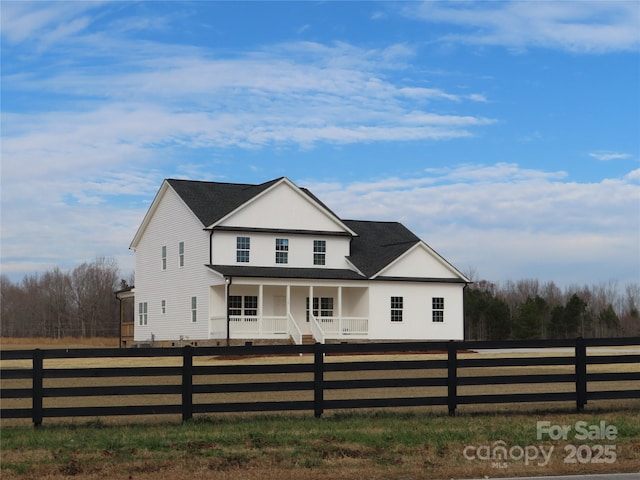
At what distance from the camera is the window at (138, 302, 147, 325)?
52.4m

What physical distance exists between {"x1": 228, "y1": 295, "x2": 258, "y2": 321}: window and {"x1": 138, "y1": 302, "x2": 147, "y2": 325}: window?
9.99 metres

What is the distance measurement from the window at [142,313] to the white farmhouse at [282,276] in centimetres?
191

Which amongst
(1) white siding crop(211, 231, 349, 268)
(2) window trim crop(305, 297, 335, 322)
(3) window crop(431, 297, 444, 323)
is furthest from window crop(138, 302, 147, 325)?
(3) window crop(431, 297, 444, 323)

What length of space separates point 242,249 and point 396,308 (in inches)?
364

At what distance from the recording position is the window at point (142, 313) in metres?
52.4

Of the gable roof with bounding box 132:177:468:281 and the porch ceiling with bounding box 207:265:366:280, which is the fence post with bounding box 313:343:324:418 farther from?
the gable roof with bounding box 132:177:468:281

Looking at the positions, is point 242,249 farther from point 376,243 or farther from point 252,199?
point 376,243

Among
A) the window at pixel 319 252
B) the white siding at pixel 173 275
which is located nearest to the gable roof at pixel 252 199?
the white siding at pixel 173 275

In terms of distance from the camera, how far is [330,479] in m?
10.2

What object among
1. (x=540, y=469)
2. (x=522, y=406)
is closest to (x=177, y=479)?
(x=540, y=469)

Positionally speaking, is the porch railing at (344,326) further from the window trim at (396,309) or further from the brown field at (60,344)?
the brown field at (60,344)

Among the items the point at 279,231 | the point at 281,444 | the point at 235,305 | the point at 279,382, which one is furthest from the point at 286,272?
the point at 281,444

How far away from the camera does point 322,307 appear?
47.7 m

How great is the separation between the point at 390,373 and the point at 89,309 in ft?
259
